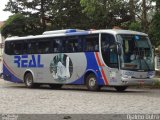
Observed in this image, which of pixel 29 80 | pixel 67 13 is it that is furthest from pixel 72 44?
pixel 67 13

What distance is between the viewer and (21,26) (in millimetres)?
48156

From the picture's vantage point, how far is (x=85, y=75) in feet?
87.2

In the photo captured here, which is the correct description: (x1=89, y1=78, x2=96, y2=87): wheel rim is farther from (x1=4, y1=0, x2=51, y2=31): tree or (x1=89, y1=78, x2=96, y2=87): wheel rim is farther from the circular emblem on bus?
(x1=4, y1=0, x2=51, y2=31): tree

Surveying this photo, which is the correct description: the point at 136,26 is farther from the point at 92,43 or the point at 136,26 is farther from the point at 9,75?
the point at 9,75

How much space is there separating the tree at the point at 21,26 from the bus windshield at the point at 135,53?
23.9 meters

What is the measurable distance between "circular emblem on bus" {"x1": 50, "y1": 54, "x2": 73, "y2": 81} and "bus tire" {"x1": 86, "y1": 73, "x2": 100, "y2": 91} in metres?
1.41

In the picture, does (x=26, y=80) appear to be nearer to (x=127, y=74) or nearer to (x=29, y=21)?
(x=127, y=74)

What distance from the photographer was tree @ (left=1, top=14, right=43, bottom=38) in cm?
4784

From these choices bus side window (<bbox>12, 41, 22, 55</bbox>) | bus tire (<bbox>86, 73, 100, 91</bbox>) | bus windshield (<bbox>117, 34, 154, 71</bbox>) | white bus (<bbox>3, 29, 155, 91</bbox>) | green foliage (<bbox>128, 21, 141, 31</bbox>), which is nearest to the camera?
bus windshield (<bbox>117, 34, 154, 71</bbox>)

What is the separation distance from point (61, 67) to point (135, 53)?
5.15 meters

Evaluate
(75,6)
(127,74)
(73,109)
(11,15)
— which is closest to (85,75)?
(127,74)

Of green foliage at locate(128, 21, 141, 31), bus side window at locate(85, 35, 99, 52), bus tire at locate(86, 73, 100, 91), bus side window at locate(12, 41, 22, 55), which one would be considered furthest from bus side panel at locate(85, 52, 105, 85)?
green foliage at locate(128, 21, 141, 31)

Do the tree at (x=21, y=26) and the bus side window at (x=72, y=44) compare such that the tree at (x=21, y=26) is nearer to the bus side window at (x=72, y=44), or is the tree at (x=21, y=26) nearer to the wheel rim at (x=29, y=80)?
the wheel rim at (x=29, y=80)

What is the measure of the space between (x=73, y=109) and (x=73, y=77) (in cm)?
1227
